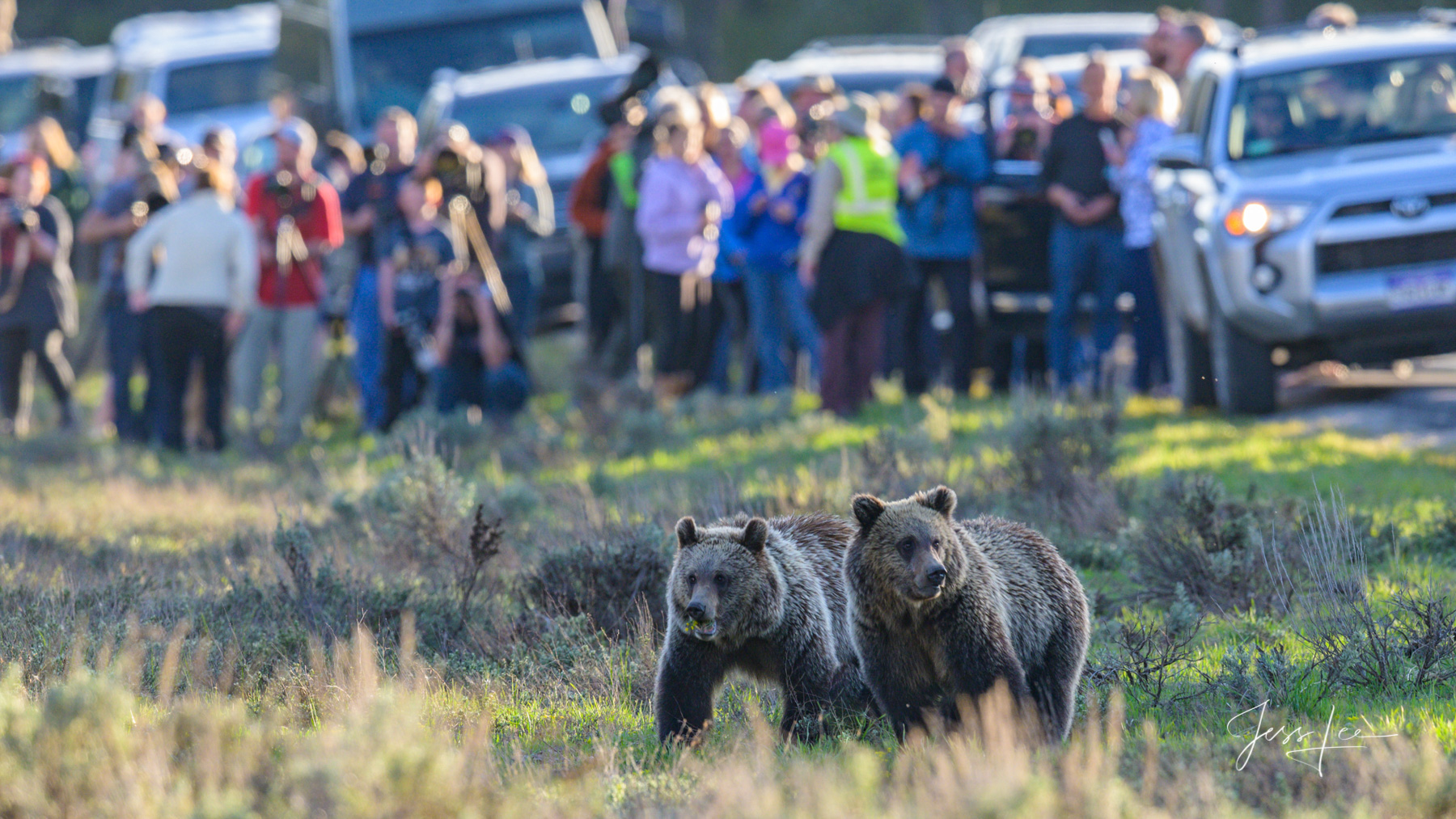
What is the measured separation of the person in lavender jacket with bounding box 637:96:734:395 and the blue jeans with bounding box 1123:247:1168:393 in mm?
3209

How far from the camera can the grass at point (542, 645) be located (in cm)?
440

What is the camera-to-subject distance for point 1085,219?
13125mm

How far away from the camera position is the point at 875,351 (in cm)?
1340

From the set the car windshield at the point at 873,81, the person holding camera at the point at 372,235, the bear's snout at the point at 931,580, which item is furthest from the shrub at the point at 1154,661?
the car windshield at the point at 873,81

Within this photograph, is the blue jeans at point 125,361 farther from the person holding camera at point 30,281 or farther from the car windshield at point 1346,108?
the car windshield at point 1346,108

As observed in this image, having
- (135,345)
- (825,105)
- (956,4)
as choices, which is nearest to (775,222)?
(825,105)

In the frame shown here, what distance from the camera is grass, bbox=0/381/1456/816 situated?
4402 mm

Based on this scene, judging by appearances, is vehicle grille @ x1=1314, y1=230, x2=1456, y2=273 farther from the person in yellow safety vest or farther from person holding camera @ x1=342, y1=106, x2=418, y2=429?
person holding camera @ x1=342, y1=106, x2=418, y2=429

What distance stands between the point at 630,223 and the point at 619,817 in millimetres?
10860

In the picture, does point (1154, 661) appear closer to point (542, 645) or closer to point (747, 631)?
point (747, 631)

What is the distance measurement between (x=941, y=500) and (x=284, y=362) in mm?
10665

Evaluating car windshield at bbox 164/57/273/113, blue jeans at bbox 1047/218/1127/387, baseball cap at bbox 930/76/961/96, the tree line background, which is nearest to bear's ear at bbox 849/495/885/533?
blue jeans at bbox 1047/218/1127/387

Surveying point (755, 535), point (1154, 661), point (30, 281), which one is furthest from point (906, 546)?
point (30, 281)

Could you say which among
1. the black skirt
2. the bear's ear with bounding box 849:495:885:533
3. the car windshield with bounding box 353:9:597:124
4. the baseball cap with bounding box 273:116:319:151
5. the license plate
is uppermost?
the car windshield with bounding box 353:9:597:124
